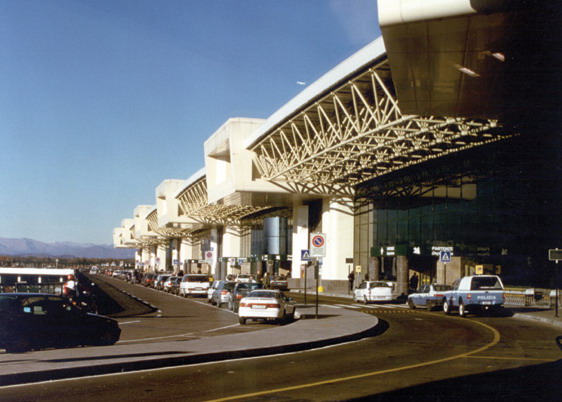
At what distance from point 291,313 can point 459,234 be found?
25289 mm

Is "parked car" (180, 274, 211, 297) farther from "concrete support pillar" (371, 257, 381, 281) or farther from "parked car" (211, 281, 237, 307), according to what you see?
A: "concrete support pillar" (371, 257, 381, 281)

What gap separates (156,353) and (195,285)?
35326 millimetres

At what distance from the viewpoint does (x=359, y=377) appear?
1205 cm

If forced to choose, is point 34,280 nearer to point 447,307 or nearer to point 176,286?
point 447,307

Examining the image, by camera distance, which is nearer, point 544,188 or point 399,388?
point 399,388

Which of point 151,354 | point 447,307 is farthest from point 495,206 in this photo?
point 151,354

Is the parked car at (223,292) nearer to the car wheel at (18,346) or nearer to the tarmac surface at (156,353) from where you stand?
the tarmac surface at (156,353)

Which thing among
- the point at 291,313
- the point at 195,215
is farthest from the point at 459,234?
the point at 195,215

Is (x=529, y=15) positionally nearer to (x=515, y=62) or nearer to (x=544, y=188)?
(x=515, y=62)

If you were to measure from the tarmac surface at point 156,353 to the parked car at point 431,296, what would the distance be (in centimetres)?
1385

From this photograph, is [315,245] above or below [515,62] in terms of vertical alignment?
below

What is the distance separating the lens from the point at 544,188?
150 feet

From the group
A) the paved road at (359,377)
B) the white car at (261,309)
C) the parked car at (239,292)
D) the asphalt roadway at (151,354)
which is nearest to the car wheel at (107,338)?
the asphalt roadway at (151,354)

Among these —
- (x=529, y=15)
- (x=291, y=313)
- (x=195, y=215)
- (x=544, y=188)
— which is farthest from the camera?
(x=195, y=215)
